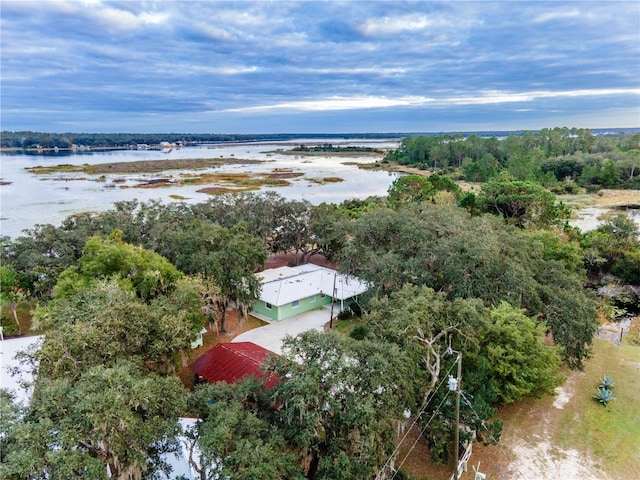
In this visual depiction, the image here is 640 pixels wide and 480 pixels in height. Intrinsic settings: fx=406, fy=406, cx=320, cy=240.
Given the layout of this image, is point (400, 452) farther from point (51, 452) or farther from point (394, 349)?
point (51, 452)

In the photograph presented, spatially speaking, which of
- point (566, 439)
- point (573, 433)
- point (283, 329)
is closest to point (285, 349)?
point (283, 329)

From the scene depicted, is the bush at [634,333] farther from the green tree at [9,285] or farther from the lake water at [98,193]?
the green tree at [9,285]

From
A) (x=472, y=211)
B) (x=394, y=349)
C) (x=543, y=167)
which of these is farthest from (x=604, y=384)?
(x=543, y=167)

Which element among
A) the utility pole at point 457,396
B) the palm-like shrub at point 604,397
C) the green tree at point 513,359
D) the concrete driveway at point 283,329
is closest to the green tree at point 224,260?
the concrete driveway at point 283,329

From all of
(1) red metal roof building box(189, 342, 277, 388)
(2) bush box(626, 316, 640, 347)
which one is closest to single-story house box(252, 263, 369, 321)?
(1) red metal roof building box(189, 342, 277, 388)

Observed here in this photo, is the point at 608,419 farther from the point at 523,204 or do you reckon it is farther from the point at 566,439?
the point at 523,204
